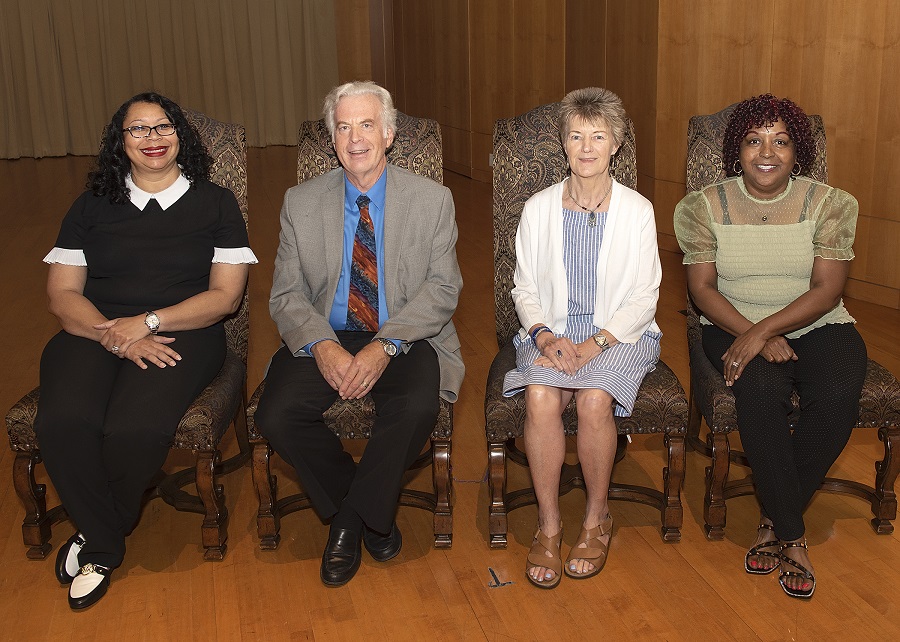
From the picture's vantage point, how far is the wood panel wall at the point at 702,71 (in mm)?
5090

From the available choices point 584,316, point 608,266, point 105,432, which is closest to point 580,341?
point 584,316

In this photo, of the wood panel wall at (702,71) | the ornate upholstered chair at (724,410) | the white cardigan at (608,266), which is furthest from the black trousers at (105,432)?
the wood panel wall at (702,71)

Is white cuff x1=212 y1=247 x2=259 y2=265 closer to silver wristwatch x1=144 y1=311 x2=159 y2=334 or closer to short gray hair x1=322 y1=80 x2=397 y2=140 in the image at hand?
silver wristwatch x1=144 y1=311 x2=159 y2=334

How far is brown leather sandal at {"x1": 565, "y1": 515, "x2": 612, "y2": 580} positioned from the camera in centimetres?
280

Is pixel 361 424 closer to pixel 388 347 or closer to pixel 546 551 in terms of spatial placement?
pixel 388 347

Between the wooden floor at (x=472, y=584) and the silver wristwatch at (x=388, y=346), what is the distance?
1.96ft

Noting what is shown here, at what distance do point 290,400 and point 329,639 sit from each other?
0.66 meters

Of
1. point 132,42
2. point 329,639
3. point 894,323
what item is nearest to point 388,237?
point 329,639

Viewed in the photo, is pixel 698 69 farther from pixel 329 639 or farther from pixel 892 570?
pixel 329 639

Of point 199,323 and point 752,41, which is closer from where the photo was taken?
point 199,323

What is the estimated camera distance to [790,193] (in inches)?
120

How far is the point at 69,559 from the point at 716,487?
1.91 m

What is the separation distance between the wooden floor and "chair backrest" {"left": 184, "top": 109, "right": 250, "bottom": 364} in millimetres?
557

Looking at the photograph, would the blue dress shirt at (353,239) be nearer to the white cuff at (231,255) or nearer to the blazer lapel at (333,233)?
the blazer lapel at (333,233)
